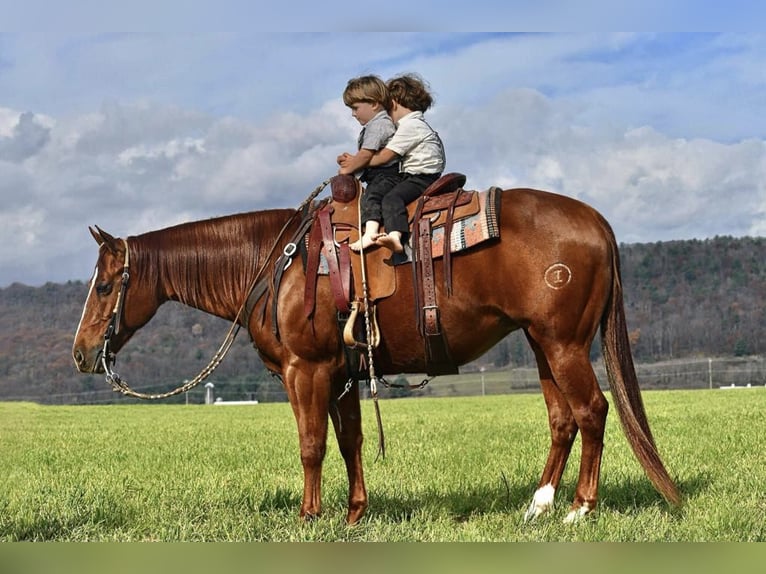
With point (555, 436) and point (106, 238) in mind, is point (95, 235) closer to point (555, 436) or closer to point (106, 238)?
point (106, 238)

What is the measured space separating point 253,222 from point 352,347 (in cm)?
151

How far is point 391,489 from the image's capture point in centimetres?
786

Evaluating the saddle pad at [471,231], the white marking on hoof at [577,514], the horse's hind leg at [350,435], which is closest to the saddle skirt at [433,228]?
the saddle pad at [471,231]

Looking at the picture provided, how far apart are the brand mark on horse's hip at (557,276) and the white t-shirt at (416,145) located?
3.90 feet

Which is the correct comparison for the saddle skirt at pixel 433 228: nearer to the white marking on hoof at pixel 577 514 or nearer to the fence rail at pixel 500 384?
the white marking on hoof at pixel 577 514

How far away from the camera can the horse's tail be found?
20.4 feet

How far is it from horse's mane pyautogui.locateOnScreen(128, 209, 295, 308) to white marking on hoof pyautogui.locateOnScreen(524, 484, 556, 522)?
9.58ft

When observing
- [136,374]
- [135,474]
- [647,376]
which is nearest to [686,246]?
[647,376]

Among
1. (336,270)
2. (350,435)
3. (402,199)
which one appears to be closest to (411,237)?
(402,199)

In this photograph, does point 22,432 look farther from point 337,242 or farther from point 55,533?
point 337,242

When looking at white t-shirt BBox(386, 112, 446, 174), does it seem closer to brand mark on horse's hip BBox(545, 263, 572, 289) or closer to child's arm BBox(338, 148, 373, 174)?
child's arm BBox(338, 148, 373, 174)

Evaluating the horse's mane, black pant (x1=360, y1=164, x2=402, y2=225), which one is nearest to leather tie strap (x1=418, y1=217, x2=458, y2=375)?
black pant (x1=360, y1=164, x2=402, y2=225)

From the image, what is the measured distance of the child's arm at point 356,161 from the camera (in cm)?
611

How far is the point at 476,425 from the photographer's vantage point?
54.2ft
